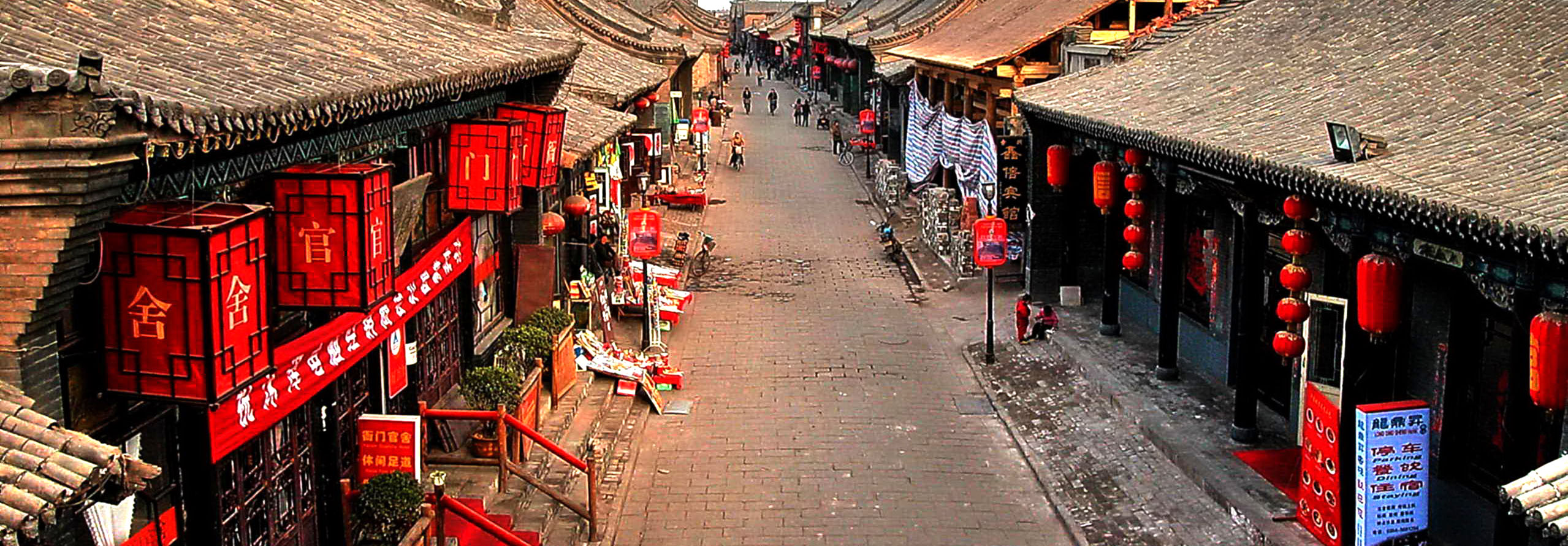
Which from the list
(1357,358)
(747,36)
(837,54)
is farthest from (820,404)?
(747,36)

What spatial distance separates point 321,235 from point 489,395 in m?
4.41

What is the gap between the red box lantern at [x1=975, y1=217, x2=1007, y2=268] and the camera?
67.3 ft

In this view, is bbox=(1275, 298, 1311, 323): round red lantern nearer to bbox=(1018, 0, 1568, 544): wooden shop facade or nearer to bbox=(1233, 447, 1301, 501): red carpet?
bbox=(1018, 0, 1568, 544): wooden shop facade

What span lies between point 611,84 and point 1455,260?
55.7ft

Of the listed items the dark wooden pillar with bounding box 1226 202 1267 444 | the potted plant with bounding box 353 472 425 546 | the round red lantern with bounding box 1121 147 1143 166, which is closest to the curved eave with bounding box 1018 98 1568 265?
the dark wooden pillar with bounding box 1226 202 1267 444

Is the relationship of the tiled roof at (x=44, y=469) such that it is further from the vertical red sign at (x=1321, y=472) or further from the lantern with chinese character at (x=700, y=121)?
the lantern with chinese character at (x=700, y=121)

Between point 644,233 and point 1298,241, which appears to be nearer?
point 1298,241

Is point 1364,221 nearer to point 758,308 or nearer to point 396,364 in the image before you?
point 396,364

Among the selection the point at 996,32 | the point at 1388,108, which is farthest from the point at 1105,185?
the point at 996,32

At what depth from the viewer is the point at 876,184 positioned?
39875mm

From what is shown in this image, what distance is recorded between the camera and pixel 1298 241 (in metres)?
12.6

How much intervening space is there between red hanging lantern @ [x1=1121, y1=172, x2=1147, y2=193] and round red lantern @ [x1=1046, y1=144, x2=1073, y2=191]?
2.86m

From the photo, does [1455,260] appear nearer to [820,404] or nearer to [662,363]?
[820,404]

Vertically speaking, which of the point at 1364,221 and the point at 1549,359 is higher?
the point at 1364,221
